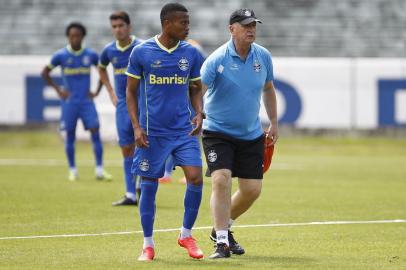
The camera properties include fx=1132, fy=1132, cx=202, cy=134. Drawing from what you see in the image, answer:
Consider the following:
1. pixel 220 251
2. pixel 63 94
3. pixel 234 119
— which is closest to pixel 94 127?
pixel 63 94

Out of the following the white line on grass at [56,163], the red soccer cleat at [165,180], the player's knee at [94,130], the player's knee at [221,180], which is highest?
the player's knee at [221,180]

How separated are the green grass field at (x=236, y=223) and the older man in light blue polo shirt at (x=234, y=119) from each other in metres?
0.53

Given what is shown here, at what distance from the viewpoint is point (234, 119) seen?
10.7 meters

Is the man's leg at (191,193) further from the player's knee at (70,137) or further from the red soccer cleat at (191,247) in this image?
the player's knee at (70,137)

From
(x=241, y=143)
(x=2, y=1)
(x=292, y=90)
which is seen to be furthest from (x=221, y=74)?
(x=2, y=1)

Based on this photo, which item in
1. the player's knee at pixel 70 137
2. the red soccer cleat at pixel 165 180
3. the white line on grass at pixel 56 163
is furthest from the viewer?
the white line on grass at pixel 56 163

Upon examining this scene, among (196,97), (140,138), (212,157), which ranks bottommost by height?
(212,157)

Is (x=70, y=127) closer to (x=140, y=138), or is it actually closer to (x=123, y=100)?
(x=123, y=100)

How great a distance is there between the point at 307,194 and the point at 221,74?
745cm

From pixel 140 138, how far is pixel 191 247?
111 centimetres

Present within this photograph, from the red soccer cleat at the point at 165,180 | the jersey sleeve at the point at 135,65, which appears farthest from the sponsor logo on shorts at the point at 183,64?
the red soccer cleat at the point at 165,180

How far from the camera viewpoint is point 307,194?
1770 centimetres

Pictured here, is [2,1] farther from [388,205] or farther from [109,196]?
[388,205]

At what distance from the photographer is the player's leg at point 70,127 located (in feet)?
66.8
